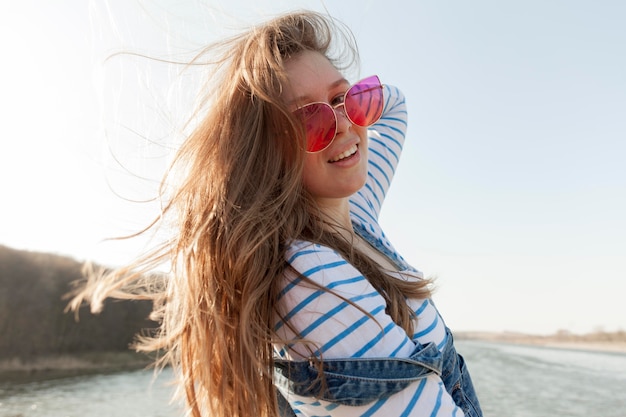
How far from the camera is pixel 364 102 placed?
133 cm

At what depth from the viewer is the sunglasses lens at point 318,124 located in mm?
1211

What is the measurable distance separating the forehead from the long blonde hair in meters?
0.03

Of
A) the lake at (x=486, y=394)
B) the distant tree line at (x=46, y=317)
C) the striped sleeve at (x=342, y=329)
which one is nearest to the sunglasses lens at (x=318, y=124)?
the striped sleeve at (x=342, y=329)

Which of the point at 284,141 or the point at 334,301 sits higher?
the point at 284,141

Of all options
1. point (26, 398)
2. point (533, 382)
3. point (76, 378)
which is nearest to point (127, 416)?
point (26, 398)

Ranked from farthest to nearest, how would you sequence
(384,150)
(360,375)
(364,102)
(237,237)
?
(384,150) → (364,102) → (237,237) → (360,375)

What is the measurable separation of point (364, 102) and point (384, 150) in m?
0.70

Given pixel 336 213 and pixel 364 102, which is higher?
pixel 364 102

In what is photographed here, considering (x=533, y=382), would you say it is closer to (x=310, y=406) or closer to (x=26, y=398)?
(x=26, y=398)

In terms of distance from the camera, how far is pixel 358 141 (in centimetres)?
134

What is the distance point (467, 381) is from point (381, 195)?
2.56ft

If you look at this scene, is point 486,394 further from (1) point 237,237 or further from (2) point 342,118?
(1) point 237,237

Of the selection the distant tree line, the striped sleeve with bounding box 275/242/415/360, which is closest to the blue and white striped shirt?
the striped sleeve with bounding box 275/242/415/360

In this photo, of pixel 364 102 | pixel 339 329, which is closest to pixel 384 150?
pixel 364 102
